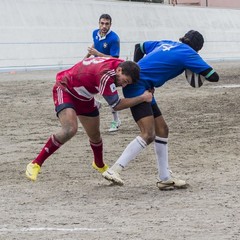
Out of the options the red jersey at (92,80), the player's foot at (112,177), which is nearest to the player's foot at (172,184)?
the player's foot at (112,177)

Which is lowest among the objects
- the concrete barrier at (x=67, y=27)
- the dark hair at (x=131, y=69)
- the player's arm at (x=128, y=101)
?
the concrete barrier at (x=67, y=27)

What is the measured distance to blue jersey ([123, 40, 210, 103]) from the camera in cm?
886

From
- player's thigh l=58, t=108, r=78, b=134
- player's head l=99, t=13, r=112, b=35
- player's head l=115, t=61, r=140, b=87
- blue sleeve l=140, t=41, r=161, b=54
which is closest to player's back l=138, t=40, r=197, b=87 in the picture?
player's head l=115, t=61, r=140, b=87

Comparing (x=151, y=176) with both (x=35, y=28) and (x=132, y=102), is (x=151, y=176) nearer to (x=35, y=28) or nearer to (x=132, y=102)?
(x=132, y=102)

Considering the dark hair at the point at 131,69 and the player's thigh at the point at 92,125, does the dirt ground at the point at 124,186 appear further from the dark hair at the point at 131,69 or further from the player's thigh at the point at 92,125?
the dark hair at the point at 131,69

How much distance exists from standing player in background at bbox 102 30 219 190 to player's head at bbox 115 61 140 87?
0.25m

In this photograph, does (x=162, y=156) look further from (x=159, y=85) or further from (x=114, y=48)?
(x=114, y=48)

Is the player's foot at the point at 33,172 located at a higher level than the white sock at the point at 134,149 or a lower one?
lower

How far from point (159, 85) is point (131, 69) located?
0.56 metres

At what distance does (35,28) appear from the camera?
2945 cm

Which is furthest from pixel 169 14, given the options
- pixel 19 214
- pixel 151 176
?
pixel 19 214

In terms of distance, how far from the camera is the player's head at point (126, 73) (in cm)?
857

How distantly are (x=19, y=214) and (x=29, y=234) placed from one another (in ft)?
3.03

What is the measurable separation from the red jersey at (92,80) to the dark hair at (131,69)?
0.12 meters
